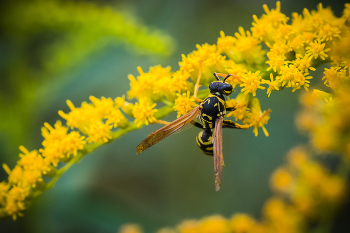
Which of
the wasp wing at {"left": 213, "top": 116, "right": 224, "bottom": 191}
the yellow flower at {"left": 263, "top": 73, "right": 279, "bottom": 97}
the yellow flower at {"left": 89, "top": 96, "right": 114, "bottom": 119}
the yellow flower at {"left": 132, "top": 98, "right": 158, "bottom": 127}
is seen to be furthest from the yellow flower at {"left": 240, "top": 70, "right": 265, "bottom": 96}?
the yellow flower at {"left": 89, "top": 96, "right": 114, "bottom": 119}

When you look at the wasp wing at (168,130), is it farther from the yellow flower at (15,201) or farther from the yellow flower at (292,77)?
the yellow flower at (15,201)

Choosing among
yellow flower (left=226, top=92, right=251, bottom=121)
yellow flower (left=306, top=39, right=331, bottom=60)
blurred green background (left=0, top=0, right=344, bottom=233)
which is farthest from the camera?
blurred green background (left=0, top=0, right=344, bottom=233)

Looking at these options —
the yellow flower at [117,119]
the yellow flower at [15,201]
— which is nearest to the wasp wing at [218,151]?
the yellow flower at [117,119]

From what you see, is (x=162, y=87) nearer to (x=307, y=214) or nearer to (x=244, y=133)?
(x=307, y=214)

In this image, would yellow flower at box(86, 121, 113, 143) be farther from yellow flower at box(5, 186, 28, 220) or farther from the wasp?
yellow flower at box(5, 186, 28, 220)

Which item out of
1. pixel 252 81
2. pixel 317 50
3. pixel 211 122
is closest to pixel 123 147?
pixel 211 122

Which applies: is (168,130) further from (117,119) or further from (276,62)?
(276,62)
